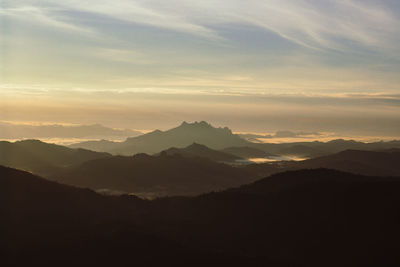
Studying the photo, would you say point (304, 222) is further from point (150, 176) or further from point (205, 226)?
point (150, 176)

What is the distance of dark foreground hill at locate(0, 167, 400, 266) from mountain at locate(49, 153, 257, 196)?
74051mm

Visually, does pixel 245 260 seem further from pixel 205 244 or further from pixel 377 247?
pixel 377 247

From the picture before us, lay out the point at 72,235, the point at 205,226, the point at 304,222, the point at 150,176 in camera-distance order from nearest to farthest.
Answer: the point at 72,235, the point at 304,222, the point at 205,226, the point at 150,176

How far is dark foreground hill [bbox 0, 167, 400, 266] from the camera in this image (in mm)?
44938

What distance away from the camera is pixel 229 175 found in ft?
634

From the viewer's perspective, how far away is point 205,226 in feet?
205

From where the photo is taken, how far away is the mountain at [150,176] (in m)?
161

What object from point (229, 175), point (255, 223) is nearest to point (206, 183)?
point (229, 175)

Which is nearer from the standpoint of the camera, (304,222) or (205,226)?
(304,222)

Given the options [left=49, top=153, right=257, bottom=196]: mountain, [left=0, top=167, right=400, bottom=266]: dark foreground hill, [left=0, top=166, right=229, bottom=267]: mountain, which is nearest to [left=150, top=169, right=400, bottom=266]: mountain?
[left=0, top=167, right=400, bottom=266]: dark foreground hill

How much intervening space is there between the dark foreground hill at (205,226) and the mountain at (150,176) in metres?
74.1

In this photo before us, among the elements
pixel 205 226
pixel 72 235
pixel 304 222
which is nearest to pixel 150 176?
pixel 205 226

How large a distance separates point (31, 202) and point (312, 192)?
47.7 meters

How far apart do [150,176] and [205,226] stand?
118762 millimetres
